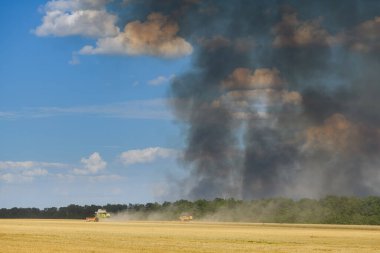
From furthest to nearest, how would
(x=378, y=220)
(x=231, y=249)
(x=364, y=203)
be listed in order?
(x=364, y=203) → (x=378, y=220) → (x=231, y=249)

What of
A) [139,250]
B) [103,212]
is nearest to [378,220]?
[103,212]

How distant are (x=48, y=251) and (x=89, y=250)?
3.52m

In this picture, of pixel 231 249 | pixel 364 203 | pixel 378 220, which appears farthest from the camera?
pixel 364 203

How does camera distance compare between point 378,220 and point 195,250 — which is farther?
point 378,220

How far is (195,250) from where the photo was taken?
5562 centimetres

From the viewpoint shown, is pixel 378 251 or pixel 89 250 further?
pixel 378 251

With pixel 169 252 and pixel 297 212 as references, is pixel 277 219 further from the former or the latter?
pixel 169 252

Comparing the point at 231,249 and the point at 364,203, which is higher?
the point at 364,203

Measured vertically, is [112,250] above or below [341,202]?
below

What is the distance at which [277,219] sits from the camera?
17762 centimetres

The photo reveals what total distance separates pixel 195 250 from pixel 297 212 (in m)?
125

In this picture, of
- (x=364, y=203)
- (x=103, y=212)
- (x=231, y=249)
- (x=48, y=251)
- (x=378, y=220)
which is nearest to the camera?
(x=48, y=251)

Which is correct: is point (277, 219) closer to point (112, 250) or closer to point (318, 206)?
point (318, 206)

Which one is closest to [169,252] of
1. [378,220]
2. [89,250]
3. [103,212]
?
[89,250]
